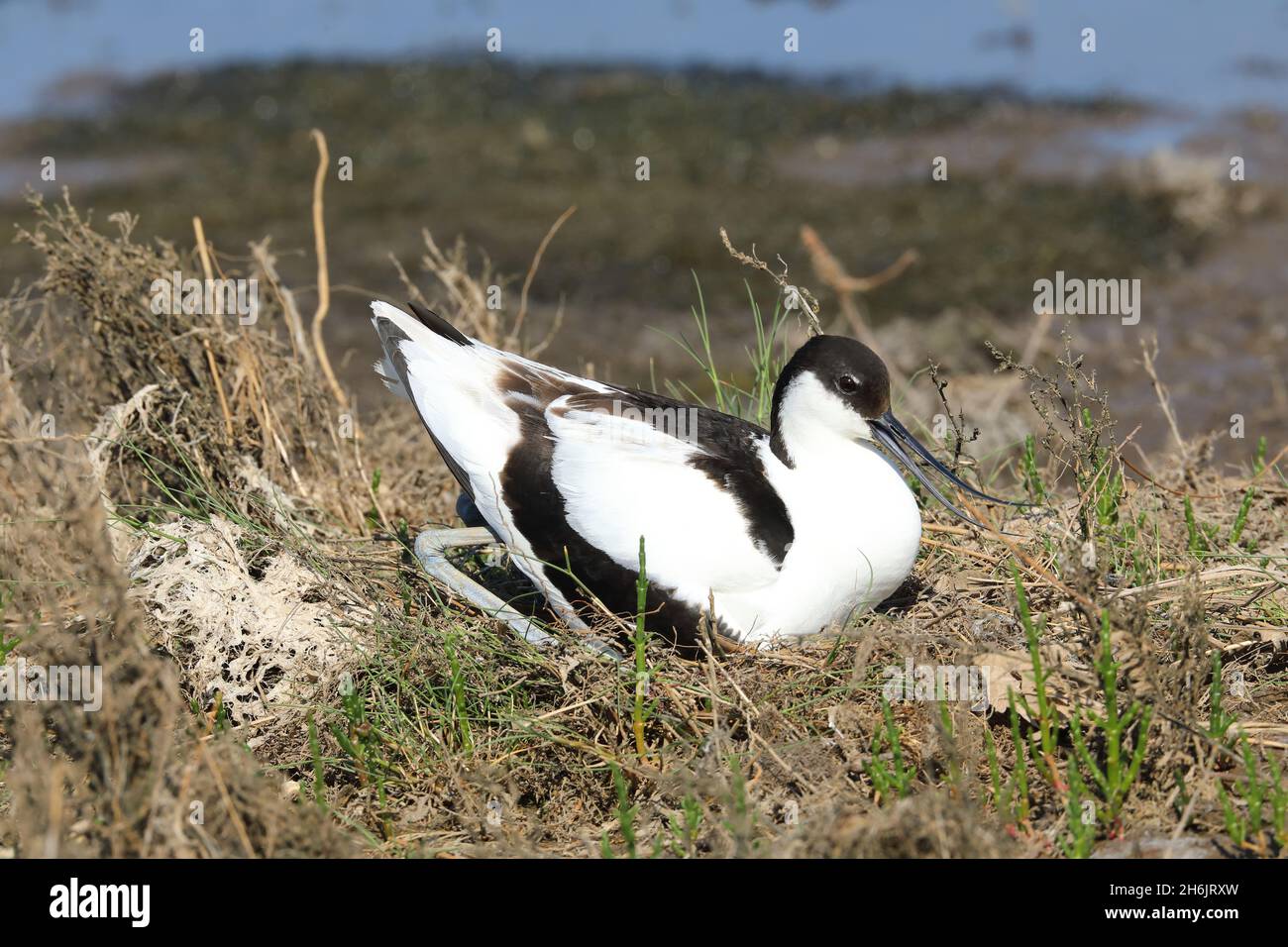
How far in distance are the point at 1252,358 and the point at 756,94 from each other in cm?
627

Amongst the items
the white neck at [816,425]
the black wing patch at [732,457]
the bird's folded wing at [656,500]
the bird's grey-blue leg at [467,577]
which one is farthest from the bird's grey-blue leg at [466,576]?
the white neck at [816,425]

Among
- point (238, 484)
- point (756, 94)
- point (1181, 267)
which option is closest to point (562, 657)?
point (238, 484)

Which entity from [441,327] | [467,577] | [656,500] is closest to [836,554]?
→ [656,500]

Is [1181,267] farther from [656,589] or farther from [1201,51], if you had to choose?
[656,589]

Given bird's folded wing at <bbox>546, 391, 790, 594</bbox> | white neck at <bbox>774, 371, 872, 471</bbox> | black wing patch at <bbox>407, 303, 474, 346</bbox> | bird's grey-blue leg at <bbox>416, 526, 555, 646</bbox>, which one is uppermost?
black wing patch at <bbox>407, 303, 474, 346</bbox>

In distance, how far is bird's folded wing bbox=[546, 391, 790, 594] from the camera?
375cm

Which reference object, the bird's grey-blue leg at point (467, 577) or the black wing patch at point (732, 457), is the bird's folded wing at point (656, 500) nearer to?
the black wing patch at point (732, 457)

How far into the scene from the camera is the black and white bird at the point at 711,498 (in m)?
3.75

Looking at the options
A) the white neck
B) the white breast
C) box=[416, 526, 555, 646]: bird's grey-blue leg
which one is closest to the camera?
the white breast

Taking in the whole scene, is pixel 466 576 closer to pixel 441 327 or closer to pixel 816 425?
pixel 441 327

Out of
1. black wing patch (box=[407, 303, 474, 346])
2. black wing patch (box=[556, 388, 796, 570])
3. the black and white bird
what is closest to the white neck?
the black and white bird

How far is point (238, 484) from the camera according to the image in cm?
465

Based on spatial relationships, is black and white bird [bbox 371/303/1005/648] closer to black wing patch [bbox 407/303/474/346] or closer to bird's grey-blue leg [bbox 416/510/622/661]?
bird's grey-blue leg [bbox 416/510/622/661]
